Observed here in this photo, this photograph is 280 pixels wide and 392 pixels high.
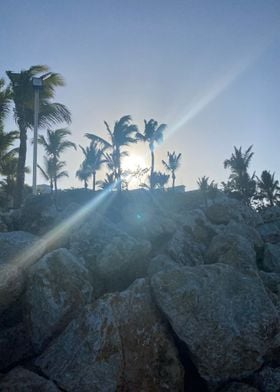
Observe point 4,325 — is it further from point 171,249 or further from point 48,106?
point 48,106

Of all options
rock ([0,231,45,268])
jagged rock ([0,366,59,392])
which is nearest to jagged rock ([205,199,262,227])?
rock ([0,231,45,268])

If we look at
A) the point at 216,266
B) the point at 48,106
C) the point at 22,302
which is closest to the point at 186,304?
the point at 216,266

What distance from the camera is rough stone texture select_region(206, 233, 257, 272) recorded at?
42.3 feet

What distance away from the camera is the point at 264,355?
803 cm

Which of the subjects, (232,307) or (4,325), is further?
(4,325)

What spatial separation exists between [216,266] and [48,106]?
17.6 metres

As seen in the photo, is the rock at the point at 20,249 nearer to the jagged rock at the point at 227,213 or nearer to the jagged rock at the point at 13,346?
the jagged rock at the point at 13,346

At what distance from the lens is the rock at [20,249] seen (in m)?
9.64

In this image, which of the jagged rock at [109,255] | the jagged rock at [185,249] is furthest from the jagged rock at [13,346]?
the jagged rock at [185,249]

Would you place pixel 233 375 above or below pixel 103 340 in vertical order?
below

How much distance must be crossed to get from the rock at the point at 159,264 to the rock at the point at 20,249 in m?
3.97

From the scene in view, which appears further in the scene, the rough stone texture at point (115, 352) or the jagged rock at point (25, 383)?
the rough stone texture at point (115, 352)

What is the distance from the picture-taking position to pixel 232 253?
43.0 feet

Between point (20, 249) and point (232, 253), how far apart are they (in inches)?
327
